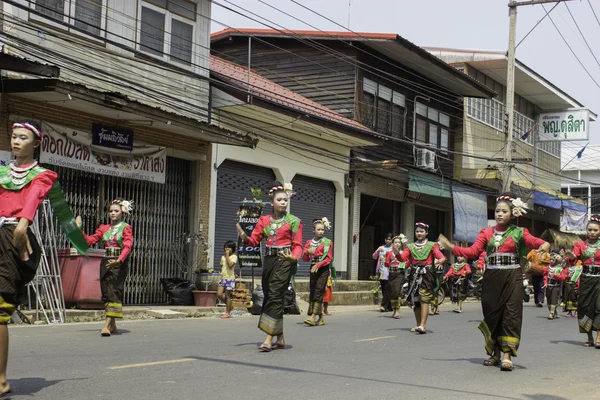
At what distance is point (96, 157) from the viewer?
57.5 ft

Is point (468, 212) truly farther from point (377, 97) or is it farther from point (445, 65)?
point (377, 97)

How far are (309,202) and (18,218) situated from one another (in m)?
19.9

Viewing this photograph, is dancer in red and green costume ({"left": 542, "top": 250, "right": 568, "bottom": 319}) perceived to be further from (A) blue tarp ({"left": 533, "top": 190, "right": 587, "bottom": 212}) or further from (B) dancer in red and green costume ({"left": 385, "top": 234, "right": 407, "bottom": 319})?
(A) blue tarp ({"left": 533, "top": 190, "right": 587, "bottom": 212})

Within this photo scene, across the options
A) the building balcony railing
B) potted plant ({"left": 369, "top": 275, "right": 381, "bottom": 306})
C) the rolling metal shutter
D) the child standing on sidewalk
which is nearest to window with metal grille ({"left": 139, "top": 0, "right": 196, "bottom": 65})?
the rolling metal shutter

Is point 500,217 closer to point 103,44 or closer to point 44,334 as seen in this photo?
point 44,334

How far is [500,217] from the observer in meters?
9.62

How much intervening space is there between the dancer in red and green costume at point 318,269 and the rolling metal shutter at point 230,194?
19.5 ft

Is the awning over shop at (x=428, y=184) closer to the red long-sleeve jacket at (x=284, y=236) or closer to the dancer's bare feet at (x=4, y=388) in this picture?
the red long-sleeve jacket at (x=284, y=236)

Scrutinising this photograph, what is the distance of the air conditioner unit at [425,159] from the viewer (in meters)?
30.7

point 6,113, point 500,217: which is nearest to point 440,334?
point 500,217

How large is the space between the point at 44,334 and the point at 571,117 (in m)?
33.8

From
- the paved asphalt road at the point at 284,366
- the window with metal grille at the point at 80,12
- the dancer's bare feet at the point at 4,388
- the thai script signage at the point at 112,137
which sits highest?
the window with metal grille at the point at 80,12

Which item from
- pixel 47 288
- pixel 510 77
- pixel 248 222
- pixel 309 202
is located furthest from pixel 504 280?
pixel 510 77

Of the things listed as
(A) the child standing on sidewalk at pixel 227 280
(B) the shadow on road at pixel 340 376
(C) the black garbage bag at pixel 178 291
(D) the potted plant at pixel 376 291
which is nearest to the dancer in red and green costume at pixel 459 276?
(D) the potted plant at pixel 376 291
